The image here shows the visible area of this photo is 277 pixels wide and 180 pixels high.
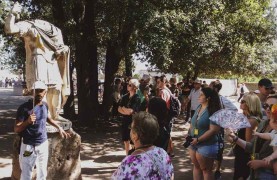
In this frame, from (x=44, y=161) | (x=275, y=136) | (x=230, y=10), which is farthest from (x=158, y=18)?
(x=275, y=136)

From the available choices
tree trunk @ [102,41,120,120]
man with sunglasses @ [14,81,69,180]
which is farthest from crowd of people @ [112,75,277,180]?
tree trunk @ [102,41,120,120]

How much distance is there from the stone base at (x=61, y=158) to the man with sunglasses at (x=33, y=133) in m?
1.20

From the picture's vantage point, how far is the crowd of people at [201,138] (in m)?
2.85

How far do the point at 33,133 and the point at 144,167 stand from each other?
2.27 meters

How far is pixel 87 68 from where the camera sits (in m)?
12.6

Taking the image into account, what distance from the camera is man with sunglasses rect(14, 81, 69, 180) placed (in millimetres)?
4504

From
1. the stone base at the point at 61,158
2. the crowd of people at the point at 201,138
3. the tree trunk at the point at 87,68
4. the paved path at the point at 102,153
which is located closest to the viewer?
the crowd of people at the point at 201,138

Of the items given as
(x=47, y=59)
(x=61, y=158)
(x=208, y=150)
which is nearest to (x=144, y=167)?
(x=208, y=150)

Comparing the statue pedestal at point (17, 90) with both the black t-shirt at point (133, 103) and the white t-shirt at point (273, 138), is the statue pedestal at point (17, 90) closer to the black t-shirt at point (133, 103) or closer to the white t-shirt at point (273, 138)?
the black t-shirt at point (133, 103)

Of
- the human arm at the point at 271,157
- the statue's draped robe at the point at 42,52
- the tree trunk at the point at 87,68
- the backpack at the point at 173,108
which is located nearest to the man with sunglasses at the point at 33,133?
the statue's draped robe at the point at 42,52

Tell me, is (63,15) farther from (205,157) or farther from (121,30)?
(205,157)

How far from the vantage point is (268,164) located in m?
3.43

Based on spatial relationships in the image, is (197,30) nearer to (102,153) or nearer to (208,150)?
(102,153)

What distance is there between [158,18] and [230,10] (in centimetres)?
554
